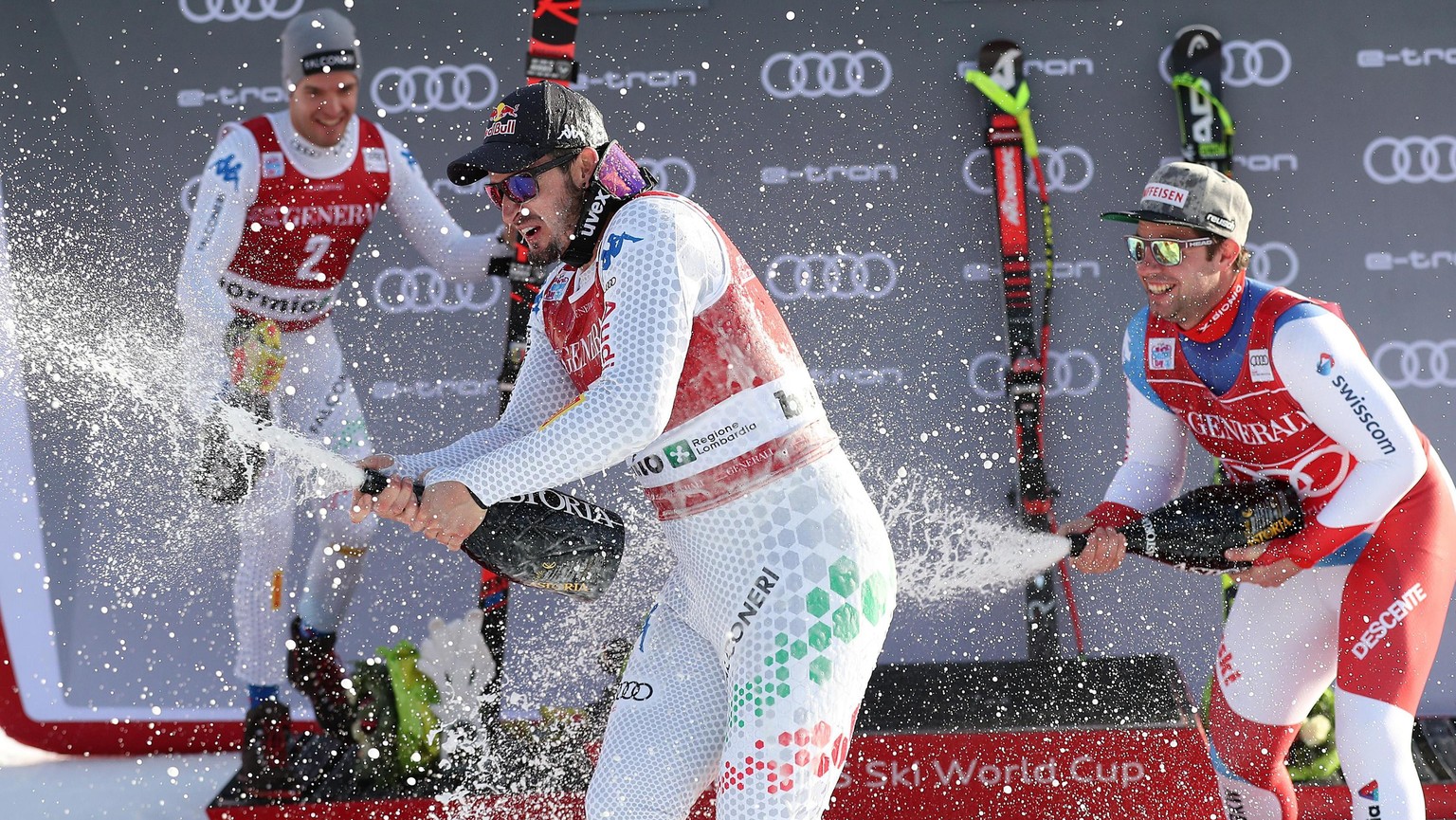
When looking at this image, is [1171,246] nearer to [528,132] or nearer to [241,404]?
[528,132]

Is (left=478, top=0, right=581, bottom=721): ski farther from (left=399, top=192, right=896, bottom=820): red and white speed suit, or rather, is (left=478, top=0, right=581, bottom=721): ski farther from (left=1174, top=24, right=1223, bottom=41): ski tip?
(left=1174, top=24, right=1223, bottom=41): ski tip

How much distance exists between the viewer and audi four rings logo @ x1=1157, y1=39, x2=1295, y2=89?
514 centimetres

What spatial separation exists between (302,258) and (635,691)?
270 centimetres

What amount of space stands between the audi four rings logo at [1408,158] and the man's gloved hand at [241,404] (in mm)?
4163

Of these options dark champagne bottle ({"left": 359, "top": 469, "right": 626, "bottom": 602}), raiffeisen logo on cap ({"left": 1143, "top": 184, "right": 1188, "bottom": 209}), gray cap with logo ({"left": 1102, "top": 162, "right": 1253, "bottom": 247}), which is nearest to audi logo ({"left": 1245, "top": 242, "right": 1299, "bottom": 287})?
gray cap with logo ({"left": 1102, "top": 162, "right": 1253, "bottom": 247})

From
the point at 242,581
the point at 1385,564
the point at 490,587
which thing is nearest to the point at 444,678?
the point at 490,587

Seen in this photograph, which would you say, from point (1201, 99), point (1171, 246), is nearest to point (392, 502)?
point (1171, 246)

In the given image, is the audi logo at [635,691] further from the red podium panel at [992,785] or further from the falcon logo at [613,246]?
the red podium panel at [992,785]

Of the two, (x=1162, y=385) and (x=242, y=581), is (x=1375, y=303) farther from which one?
(x=242, y=581)

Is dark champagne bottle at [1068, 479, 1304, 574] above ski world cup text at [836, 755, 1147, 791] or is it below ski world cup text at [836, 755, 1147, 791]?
above

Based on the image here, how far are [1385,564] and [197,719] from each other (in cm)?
436

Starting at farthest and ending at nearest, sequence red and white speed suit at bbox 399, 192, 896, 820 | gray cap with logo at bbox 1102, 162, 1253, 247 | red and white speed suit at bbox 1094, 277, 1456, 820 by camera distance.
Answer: gray cap with logo at bbox 1102, 162, 1253, 247 < red and white speed suit at bbox 1094, 277, 1456, 820 < red and white speed suit at bbox 399, 192, 896, 820

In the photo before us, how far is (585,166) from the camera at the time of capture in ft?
8.41

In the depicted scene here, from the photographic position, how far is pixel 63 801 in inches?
183
